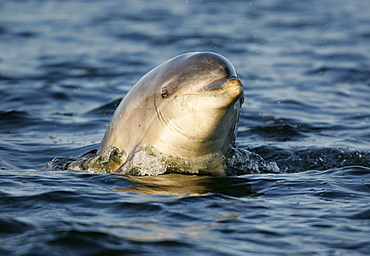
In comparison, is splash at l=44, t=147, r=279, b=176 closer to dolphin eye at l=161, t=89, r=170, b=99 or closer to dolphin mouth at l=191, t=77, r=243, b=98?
dolphin eye at l=161, t=89, r=170, b=99

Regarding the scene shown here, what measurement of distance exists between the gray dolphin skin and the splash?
0.08 metres

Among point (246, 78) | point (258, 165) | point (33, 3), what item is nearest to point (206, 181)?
point (258, 165)

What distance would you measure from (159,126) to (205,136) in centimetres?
62

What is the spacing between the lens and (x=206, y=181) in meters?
7.35

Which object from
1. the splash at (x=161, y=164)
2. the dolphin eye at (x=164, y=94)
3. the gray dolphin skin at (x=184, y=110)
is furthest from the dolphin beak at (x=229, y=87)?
the splash at (x=161, y=164)

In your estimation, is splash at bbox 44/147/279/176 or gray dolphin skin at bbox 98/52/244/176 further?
splash at bbox 44/147/279/176

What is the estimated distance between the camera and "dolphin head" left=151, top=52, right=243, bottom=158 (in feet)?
21.7

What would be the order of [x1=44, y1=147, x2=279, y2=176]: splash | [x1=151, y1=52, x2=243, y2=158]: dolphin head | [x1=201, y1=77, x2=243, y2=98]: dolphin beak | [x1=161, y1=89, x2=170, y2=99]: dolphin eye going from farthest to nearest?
1. [x1=44, y1=147, x2=279, y2=176]: splash
2. [x1=161, y1=89, x2=170, y2=99]: dolphin eye
3. [x1=151, y1=52, x2=243, y2=158]: dolphin head
4. [x1=201, y1=77, x2=243, y2=98]: dolphin beak

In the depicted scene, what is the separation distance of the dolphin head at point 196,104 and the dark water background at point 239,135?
0.46 m

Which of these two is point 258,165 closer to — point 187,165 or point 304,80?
point 187,165

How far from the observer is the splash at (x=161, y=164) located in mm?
7434

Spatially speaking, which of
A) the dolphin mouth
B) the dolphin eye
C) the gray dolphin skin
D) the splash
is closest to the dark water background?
the splash

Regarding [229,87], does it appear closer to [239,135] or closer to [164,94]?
[164,94]

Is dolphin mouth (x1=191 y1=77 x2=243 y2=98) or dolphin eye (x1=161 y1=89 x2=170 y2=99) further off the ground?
dolphin mouth (x1=191 y1=77 x2=243 y2=98)
